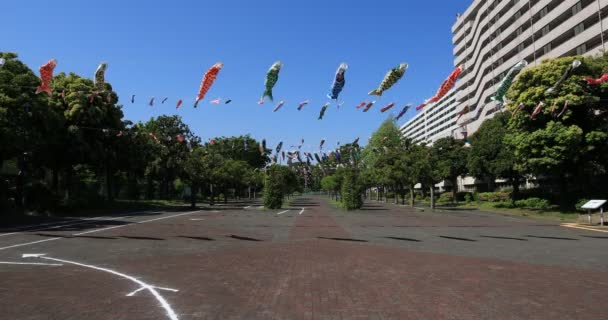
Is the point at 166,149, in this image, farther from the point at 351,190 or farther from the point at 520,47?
the point at 520,47

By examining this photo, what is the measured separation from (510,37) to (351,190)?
1833 inches

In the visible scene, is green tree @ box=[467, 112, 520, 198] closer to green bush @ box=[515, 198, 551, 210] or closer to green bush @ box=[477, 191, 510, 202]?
green bush @ box=[515, 198, 551, 210]

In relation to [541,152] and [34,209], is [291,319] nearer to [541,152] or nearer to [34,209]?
[541,152]

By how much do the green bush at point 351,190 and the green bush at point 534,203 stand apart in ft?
48.8

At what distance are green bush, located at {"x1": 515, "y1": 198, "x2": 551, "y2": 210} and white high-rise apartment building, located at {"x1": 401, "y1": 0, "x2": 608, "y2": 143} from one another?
38.7 feet

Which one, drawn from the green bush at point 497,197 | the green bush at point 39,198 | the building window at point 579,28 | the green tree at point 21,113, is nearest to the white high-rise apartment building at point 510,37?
the building window at point 579,28

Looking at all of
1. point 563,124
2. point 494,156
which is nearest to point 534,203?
point 494,156

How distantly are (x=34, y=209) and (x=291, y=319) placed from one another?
3233cm

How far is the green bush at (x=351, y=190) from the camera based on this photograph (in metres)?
41.5

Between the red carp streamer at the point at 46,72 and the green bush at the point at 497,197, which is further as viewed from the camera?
the green bush at the point at 497,197

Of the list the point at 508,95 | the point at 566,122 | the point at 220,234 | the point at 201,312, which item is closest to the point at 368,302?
the point at 201,312

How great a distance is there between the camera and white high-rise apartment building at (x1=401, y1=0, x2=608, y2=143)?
5179cm

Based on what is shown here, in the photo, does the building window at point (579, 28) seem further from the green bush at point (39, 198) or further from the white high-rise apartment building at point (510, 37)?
the green bush at point (39, 198)

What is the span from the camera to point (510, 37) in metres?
71.0
